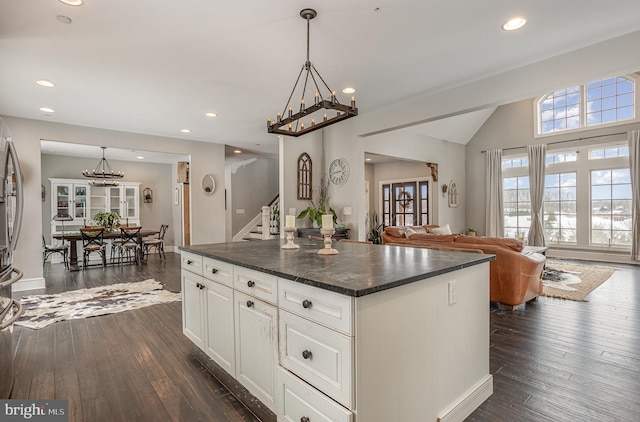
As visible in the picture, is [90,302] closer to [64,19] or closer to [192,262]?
[192,262]

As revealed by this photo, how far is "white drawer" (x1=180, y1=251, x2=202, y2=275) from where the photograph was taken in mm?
2645

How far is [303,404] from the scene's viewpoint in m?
1.59

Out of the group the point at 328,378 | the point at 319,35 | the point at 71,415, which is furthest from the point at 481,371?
the point at 319,35

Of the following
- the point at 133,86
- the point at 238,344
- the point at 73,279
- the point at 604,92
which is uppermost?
the point at 604,92

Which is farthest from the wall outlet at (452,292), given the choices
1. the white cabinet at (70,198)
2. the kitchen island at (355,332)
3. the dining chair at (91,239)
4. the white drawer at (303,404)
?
the white cabinet at (70,198)

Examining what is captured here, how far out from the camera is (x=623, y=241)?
23.5 ft

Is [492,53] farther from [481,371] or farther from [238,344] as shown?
[238,344]

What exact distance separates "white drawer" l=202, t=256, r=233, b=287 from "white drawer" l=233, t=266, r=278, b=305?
78mm

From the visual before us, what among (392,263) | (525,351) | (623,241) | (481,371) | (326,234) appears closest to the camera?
(392,263)

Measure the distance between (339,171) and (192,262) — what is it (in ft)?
12.6

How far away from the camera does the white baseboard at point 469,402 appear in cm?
180

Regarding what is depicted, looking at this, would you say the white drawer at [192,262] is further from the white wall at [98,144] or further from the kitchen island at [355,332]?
the white wall at [98,144]

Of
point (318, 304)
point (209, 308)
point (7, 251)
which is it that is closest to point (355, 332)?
point (318, 304)

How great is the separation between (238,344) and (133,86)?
3575 millimetres
